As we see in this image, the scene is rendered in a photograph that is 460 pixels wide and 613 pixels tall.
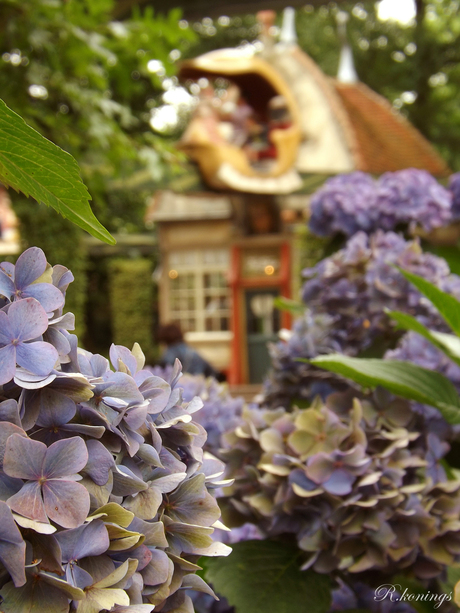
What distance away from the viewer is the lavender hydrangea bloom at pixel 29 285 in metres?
0.47

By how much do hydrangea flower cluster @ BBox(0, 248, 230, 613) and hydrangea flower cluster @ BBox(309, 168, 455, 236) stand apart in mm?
1106

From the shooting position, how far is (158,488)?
48 centimetres

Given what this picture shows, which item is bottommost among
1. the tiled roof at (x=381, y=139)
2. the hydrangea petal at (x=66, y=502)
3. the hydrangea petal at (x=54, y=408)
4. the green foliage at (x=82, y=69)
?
the hydrangea petal at (x=66, y=502)

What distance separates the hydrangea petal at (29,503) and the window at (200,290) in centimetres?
1124

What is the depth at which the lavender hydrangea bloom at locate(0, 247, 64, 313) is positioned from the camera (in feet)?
1.53

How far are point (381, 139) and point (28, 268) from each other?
12.4m

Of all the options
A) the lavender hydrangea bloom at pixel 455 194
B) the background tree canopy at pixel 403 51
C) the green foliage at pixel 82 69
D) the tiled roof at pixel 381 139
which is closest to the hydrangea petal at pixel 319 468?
Answer: the lavender hydrangea bloom at pixel 455 194

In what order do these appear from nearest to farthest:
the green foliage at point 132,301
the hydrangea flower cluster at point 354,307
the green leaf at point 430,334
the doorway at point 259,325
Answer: the green leaf at point 430,334, the hydrangea flower cluster at point 354,307, the doorway at point 259,325, the green foliage at point 132,301

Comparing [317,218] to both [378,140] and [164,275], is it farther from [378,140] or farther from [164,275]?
[378,140]

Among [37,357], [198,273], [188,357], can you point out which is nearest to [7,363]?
[37,357]

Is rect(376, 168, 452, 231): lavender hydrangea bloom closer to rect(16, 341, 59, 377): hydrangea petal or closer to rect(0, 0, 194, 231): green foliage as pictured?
rect(16, 341, 59, 377): hydrangea petal

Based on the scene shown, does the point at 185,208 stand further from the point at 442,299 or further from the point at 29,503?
the point at 29,503

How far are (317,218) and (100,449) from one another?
1285mm

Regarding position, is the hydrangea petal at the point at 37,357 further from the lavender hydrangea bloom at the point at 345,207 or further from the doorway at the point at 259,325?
the doorway at the point at 259,325
